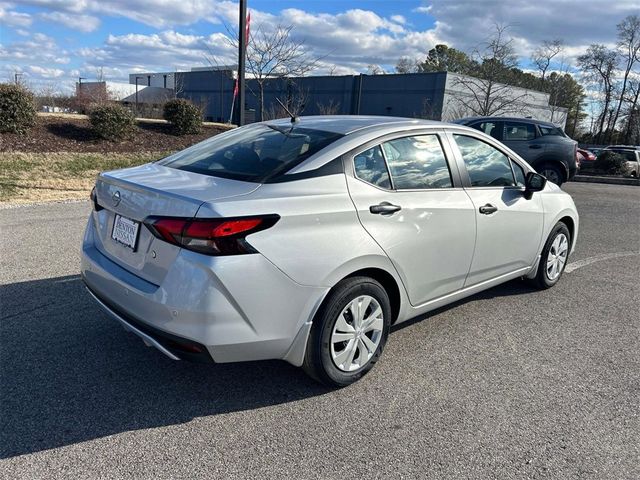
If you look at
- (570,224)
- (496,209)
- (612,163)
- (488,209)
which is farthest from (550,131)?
(488,209)

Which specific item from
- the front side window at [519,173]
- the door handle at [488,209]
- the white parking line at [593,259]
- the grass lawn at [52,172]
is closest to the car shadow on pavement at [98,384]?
the door handle at [488,209]

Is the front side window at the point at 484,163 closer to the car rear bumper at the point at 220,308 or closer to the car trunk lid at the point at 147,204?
the car rear bumper at the point at 220,308

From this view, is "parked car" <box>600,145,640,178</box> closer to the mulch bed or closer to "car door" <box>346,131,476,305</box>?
the mulch bed

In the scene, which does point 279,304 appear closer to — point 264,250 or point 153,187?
point 264,250

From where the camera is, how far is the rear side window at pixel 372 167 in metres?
3.14

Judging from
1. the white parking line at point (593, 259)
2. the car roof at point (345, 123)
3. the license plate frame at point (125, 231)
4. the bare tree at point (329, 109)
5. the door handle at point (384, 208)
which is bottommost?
the white parking line at point (593, 259)

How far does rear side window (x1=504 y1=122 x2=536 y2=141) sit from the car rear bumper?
11187mm

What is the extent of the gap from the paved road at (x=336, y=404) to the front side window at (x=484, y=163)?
1.18 meters

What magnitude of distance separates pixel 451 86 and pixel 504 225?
139 ft

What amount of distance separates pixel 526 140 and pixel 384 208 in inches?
431

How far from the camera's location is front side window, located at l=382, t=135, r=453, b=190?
11.0ft

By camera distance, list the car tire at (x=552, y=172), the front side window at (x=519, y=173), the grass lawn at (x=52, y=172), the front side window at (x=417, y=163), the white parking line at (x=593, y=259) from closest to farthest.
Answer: the front side window at (x=417, y=163), the front side window at (x=519, y=173), the white parking line at (x=593, y=259), the grass lawn at (x=52, y=172), the car tire at (x=552, y=172)

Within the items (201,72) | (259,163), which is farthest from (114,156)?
(201,72)

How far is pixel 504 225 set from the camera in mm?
4105
